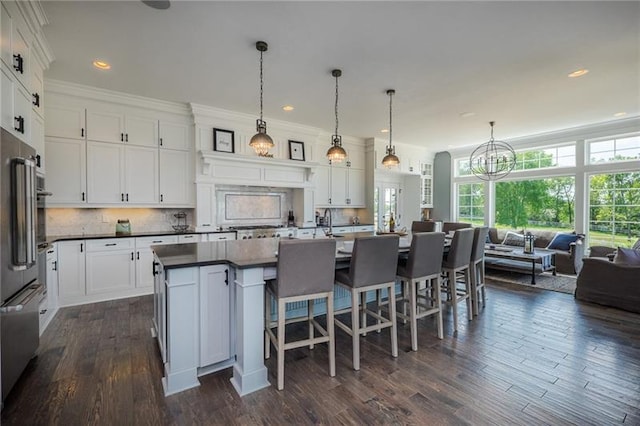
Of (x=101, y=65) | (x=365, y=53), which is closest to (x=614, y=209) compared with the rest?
(x=365, y=53)

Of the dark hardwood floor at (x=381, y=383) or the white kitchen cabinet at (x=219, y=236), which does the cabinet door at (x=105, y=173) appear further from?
the dark hardwood floor at (x=381, y=383)

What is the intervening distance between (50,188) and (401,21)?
14.9ft

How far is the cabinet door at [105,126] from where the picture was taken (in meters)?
4.05

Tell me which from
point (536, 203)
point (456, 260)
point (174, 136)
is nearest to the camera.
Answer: point (456, 260)

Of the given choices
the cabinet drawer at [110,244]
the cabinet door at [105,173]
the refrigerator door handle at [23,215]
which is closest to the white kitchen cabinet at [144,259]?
the cabinet drawer at [110,244]

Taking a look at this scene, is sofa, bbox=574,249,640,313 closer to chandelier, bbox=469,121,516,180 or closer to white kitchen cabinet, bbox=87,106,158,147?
chandelier, bbox=469,121,516,180

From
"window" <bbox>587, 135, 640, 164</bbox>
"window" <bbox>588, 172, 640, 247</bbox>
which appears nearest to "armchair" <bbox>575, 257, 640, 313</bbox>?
"window" <bbox>588, 172, 640, 247</bbox>

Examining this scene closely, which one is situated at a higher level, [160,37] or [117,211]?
[160,37]

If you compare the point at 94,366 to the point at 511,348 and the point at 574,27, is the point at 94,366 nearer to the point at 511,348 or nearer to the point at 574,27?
the point at 511,348

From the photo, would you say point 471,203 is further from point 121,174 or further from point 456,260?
point 121,174

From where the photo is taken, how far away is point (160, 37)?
9.01ft

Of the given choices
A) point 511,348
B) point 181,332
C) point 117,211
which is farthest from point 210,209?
point 511,348

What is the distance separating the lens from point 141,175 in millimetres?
4387

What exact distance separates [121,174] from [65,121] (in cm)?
89
